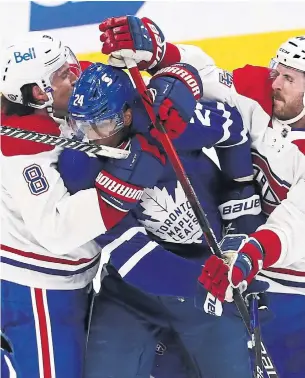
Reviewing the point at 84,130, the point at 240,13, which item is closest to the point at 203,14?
the point at 240,13

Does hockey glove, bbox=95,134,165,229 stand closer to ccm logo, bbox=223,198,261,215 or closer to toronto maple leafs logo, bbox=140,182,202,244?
toronto maple leafs logo, bbox=140,182,202,244

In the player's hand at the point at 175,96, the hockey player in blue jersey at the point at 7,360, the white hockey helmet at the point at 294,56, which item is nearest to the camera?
the player's hand at the point at 175,96

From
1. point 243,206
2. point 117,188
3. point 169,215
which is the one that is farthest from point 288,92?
point 117,188

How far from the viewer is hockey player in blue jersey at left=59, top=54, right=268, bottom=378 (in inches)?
81.2

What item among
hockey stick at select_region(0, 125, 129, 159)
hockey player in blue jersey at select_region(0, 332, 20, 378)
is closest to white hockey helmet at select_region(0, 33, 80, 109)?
hockey stick at select_region(0, 125, 129, 159)

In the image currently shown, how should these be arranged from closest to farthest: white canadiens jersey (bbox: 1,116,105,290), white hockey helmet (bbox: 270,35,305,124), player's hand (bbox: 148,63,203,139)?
player's hand (bbox: 148,63,203,139)
white canadiens jersey (bbox: 1,116,105,290)
white hockey helmet (bbox: 270,35,305,124)

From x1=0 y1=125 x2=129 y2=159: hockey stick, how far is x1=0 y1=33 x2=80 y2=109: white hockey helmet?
191 mm

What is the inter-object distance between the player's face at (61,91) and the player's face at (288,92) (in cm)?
54

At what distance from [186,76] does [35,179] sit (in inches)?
17.3

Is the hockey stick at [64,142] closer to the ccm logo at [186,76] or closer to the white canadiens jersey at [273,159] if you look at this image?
the ccm logo at [186,76]

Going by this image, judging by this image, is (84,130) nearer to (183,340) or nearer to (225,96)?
(225,96)

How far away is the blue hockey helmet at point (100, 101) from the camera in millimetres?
2045

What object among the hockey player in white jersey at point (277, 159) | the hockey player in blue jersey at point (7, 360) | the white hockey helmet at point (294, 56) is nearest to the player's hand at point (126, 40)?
the hockey player in white jersey at point (277, 159)

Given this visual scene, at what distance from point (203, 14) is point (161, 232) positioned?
1531mm
